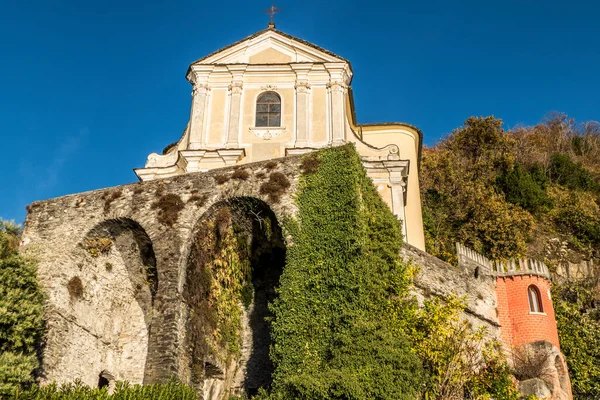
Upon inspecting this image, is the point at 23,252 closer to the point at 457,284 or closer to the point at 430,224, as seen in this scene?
the point at 457,284

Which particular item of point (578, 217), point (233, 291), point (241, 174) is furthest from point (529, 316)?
point (578, 217)

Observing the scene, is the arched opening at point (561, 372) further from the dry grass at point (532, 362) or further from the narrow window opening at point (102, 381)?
the narrow window opening at point (102, 381)

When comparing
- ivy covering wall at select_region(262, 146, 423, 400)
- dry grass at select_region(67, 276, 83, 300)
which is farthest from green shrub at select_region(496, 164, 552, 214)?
dry grass at select_region(67, 276, 83, 300)

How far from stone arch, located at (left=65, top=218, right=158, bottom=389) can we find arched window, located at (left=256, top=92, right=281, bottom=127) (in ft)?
38.8

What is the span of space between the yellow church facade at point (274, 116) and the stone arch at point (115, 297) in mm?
9610

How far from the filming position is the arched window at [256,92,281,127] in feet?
86.8

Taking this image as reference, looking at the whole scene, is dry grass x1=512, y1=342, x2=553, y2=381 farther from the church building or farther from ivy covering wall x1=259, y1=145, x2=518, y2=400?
ivy covering wall x1=259, y1=145, x2=518, y2=400

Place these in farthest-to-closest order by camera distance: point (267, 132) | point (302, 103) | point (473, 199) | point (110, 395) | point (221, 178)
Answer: point (473, 199) → point (302, 103) → point (267, 132) → point (221, 178) → point (110, 395)

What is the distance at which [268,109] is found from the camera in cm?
2677

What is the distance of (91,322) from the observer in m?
15.2

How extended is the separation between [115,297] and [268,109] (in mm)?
13211

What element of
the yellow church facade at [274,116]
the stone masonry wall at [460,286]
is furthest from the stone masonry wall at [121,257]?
the yellow church facade at [274,116]

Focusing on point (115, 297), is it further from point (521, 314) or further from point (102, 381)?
point (521, 314)

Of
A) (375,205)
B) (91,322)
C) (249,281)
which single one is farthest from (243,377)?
(375,205)
